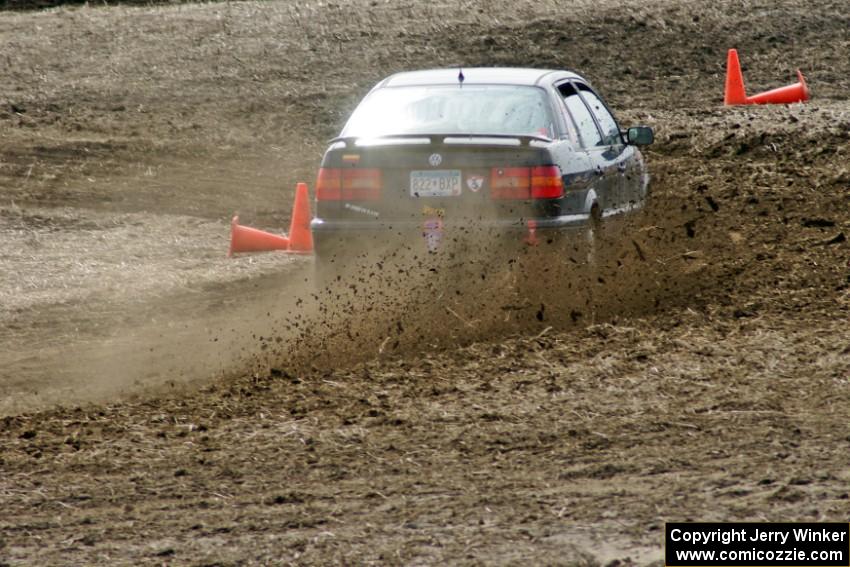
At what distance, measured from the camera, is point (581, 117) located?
10.1 metres

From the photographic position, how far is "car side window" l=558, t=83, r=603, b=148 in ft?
32.4

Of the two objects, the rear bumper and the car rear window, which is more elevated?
the car rear window

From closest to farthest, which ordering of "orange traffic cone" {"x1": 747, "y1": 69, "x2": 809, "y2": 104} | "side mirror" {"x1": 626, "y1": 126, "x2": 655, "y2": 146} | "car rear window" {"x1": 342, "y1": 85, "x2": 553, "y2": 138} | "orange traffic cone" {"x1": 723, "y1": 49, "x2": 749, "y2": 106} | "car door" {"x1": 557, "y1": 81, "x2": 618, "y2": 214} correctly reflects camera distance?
"car rear window" {"x1": 342, "y1": 85, "x2": 553, "y2": 138}, "car door" {"x1": 557, "y1": 81, "x2": 618, "y2": 214}, "side mirror" {"x1": 626, "y1": 126, "x2": 655, "y2": 146}, "orange traffic cone" {"x1": 723, "y1": 49, "x2": 749, "y2": 106}, "orange traffic cone" {"x1": 747, "y1": 69, "x2": 809, "y2": 104}

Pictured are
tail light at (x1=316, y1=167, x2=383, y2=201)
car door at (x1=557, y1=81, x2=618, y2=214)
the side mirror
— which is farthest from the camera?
the side mirror

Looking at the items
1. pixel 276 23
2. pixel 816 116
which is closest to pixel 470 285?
pixel 816 116

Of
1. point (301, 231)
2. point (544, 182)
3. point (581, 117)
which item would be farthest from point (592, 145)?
point (301, 231)

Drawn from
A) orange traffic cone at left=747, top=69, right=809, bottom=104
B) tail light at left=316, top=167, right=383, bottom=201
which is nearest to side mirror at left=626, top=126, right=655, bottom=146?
tail light at left=316, top=167, right=383, bottom=201

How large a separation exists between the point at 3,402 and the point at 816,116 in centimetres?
1163

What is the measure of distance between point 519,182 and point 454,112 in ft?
2.76

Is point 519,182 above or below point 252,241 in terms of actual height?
above

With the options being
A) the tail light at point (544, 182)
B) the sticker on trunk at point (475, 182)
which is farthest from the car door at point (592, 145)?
the sticker on trunk at point (475, 182)

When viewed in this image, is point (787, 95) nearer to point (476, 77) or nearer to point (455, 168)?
point (476, 77)

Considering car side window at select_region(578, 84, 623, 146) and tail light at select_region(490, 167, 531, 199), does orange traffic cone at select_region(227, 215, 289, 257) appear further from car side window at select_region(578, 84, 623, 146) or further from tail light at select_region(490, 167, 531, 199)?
tail light at select_region(490, 167, 531, 199)

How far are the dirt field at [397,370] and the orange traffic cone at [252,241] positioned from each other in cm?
24
